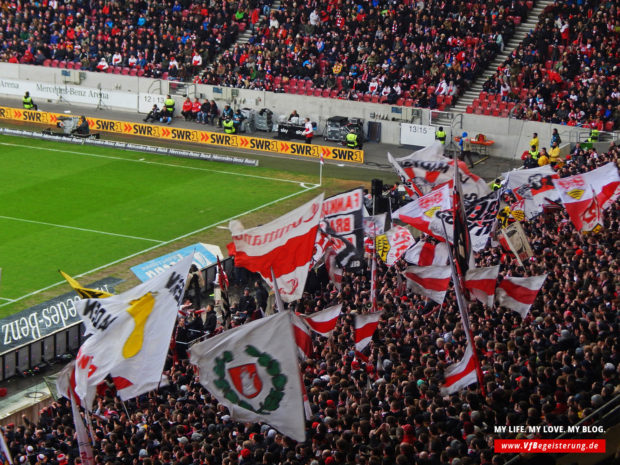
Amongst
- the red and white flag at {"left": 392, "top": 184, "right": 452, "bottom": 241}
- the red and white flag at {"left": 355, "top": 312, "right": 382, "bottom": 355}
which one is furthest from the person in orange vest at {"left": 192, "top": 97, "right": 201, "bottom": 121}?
the red and white flag at {"left": 355, "top": 312, "right": 382, "bottom": 355}

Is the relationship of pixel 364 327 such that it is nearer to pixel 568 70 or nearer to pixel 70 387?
pixel 70 387

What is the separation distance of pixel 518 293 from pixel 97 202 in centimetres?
2600

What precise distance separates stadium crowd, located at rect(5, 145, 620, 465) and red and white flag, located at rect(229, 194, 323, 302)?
79.2 inches

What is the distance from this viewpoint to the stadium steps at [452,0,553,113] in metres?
50.9

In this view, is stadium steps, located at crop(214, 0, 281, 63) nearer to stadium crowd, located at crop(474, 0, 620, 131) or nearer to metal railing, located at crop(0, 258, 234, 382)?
stadium crowd, located at crop(474, 0, 620, 131)

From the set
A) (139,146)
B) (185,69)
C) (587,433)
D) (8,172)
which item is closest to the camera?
(587,433)

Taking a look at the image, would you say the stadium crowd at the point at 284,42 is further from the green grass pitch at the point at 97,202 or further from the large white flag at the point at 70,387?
the large white flag at the point at 70,387

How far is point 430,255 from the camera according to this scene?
20734mm

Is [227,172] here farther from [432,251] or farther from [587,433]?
[587,433]

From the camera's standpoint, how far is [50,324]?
2720 centimetres

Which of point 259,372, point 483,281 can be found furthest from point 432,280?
point 259,372

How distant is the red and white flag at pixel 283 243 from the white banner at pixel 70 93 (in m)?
41.8

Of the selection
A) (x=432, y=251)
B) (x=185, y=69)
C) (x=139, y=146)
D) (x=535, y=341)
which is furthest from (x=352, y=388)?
(x=185, y=69)

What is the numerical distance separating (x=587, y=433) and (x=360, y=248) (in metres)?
8.10
